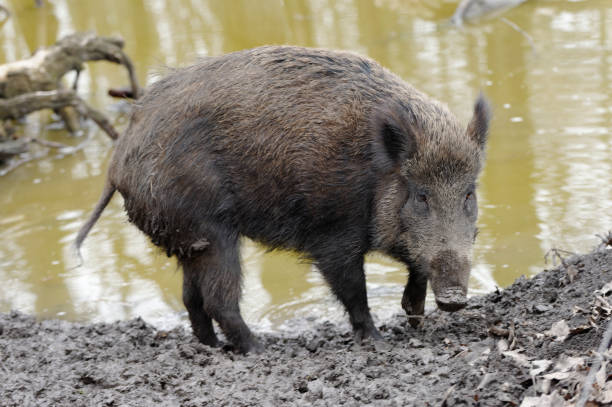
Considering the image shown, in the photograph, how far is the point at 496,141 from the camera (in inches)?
330

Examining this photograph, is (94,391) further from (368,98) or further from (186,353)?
(368,98)

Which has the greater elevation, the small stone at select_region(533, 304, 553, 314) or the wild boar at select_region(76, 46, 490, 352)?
the wild boar at select_region(76, 46, 490, 352)

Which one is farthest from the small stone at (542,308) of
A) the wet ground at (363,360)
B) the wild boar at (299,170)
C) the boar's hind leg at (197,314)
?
the boar's hind leg at (197,314)

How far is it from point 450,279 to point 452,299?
15 cm

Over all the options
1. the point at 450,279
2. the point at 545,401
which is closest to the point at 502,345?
the point at 450,279

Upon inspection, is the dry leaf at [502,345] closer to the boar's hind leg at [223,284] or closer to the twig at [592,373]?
the twig at [592,373]

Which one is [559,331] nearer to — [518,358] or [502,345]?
[502,345]

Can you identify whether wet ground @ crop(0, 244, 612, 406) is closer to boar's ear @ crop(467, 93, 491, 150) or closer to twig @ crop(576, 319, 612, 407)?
twig @ crop(576, 319, 612, 407)

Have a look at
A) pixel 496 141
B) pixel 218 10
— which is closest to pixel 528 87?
pixel 496 141

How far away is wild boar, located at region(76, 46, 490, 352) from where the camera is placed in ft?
15.0

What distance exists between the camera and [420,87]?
32.9ft

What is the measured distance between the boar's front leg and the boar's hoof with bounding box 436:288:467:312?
54cm

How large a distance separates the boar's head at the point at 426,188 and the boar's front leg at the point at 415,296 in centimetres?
13

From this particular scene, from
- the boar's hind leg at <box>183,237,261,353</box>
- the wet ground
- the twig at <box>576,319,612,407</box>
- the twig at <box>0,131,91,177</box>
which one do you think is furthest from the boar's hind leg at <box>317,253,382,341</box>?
the twig at <box>0,131,91,177</box>
